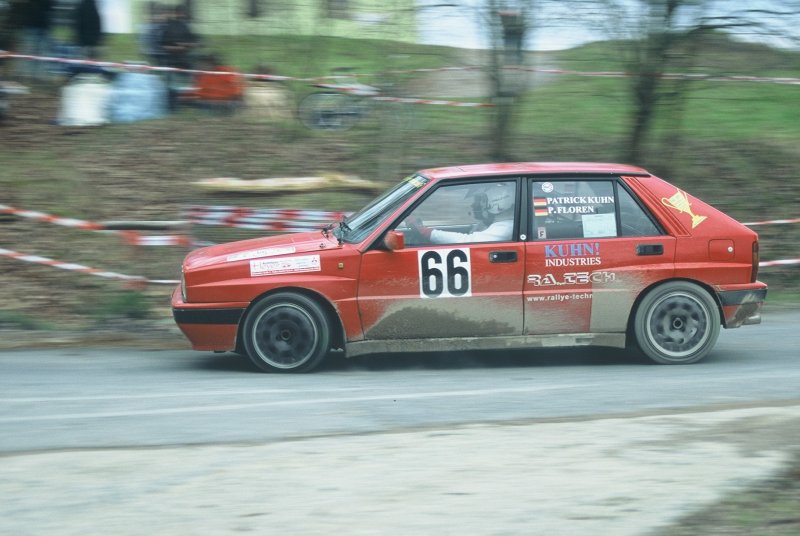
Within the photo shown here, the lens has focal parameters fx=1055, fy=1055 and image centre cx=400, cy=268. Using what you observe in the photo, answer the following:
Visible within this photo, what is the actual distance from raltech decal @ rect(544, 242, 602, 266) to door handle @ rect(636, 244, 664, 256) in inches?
13.1

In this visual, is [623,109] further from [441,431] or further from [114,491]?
[114,491]

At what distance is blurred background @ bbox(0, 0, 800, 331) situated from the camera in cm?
1232

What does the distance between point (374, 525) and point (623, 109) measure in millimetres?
11240

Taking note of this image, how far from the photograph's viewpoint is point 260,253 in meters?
8.18

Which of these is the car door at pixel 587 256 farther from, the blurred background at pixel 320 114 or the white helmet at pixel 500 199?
the blurred background at pixel 320 114

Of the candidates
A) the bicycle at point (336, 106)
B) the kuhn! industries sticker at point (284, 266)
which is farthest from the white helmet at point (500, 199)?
the bicycle at point (336, 106)

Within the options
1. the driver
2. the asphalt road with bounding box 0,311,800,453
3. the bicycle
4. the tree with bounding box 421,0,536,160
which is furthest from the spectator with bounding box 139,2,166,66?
the driver

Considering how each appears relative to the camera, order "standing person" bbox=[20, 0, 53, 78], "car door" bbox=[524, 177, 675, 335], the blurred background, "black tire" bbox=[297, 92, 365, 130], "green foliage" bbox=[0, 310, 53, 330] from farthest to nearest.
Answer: "black tire" bbox=[297, 92, 365, 130] < "standing person" bbox=[20, 0, 53, 78] < the blurred background < "green foliage" bbox=[0, 310, 53, 330] < "car door" bbox=[524, 177, 675, 335]

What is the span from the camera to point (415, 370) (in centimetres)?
840

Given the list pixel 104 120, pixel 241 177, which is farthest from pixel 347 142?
pixel 104 120

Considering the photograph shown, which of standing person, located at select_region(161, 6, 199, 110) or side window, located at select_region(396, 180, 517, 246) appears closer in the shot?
side window, located at select_region(396, 180, 517, 246)

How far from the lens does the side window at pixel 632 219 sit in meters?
8.30

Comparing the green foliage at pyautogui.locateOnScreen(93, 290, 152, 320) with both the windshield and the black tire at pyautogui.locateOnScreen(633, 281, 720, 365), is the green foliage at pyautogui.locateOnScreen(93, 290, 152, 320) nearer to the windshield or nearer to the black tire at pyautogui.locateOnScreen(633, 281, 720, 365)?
the windshield

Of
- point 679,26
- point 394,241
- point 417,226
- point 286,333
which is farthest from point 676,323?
point 679,26
